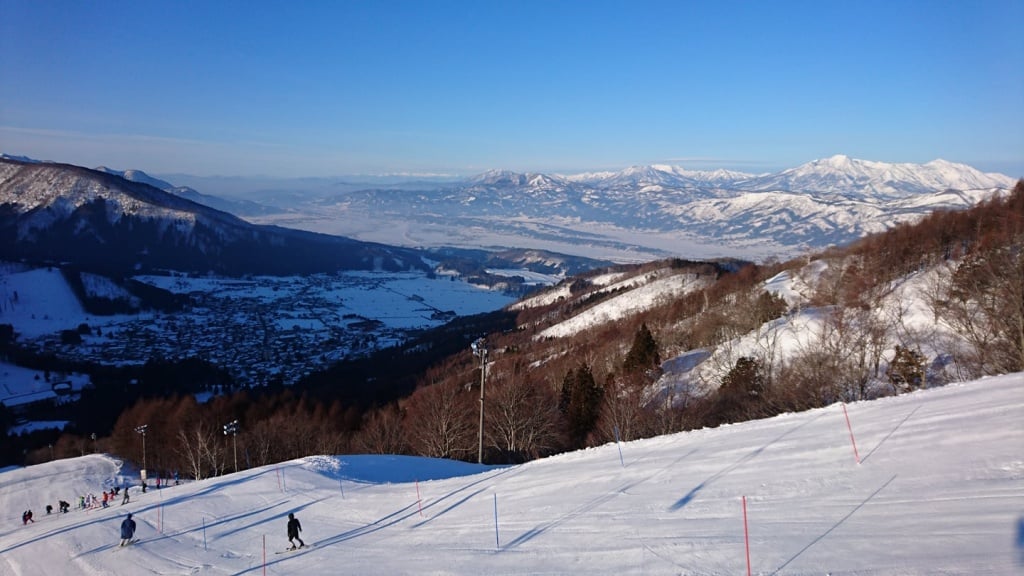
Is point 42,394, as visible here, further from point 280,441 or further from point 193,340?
point 280,441

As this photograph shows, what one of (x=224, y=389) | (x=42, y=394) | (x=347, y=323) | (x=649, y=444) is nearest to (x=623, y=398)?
(x=649, y=444)

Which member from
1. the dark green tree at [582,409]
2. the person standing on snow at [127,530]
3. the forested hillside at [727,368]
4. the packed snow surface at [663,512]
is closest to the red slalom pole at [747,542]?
the packed snow surface at [663,512]

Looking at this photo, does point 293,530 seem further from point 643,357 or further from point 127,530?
point 643,357

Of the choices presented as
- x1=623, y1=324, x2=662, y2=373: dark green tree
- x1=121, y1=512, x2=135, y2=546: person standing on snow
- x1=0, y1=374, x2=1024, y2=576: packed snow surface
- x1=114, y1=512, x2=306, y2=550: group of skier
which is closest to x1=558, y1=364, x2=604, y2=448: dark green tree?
x1=623, y1=324, x2=662, y2=373: dark green tree

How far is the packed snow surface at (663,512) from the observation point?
881 centimetres

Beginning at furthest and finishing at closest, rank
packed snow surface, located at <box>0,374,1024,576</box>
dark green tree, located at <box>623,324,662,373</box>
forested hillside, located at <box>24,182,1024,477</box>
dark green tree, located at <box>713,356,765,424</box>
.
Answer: dark green tree, located at <box>623,324,662,373</box>, dark green tree, located at <box>713,356,765,424</box>, forested hillside, located at <box>24,182,1024,477</box>, packed snow surface, located at <box>0,374,1024,576</box>

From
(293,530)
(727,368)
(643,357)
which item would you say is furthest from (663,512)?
(643,357)

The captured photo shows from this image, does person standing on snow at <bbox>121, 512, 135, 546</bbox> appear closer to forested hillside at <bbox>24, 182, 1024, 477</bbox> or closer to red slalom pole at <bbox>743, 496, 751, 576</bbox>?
red slalom pole at <bbox>743, 496, 751, 576</bbox>

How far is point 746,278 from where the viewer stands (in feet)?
241

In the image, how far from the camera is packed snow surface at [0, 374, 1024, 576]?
8812mm

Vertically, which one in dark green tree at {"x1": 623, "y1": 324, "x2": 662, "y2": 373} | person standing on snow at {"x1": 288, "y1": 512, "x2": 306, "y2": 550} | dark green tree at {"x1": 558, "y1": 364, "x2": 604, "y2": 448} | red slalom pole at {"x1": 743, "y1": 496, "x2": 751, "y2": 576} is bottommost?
dark green tree at {"x1": 558, "y1": 364, "x2": 604, "y2": 448}

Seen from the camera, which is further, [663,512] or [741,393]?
[741,393]

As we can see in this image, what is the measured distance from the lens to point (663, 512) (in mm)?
11758

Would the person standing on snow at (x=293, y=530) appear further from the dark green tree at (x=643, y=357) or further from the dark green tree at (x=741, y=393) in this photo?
the dark green tree at (x=643, y=357)
